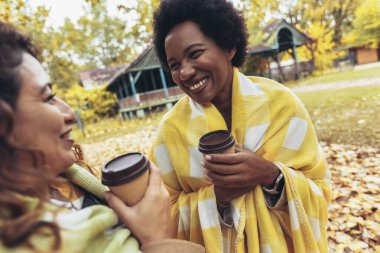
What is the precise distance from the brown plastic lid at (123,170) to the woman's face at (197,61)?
0.70 meters

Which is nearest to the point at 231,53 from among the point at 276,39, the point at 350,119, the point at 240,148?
the point at 240,148

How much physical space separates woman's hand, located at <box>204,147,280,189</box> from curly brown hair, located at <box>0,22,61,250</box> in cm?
71

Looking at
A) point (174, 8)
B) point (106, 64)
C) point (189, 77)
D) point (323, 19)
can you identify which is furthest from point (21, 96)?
point (106, 64)

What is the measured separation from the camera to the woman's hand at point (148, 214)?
97cm

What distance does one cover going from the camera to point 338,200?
12.5ft

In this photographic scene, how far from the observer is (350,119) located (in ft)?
23.2

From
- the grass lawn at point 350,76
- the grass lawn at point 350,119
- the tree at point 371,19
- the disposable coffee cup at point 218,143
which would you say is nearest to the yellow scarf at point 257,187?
the disposable coffee cup at point 218,143

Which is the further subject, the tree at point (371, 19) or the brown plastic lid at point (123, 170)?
the tree at point (371, 19)

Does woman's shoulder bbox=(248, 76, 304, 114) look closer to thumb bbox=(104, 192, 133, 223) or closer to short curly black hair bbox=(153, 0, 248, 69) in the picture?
short curly black hair bbox=(153, 0, 248, 69)

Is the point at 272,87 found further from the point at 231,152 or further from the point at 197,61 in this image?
the point at 231,152

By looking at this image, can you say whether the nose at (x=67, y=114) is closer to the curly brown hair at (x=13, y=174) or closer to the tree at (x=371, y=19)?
the curly brown hair at (x=13, y=174)

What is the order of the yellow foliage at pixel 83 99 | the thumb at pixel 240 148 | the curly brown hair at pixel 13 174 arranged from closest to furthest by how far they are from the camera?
the curly brown hair at pixel 13 174 < the thumb at pixel 240 148 < the yellow foliage at pixel 83 99

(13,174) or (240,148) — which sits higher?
(13,174)

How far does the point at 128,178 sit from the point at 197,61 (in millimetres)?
860
